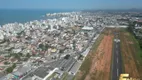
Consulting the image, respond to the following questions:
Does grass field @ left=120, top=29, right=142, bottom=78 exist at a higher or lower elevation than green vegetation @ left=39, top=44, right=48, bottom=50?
lower

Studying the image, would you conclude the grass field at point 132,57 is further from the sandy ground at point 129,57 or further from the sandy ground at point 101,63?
the sandy ground at point 101,63

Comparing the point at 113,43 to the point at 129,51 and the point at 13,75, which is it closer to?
the point at 129,51

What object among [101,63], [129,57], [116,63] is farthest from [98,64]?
[129,57]

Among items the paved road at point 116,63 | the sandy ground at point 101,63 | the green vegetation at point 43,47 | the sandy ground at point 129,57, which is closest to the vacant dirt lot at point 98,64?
the sandy ground at point 101,63

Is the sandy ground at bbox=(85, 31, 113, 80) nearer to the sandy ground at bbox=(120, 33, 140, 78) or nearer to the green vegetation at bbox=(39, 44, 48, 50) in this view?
the sandy ground at bbox=(120, 33, 140, 78)

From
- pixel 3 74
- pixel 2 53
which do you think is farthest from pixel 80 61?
pixel 2 53

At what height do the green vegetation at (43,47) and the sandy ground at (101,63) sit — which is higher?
the green vegetation at (43,47)

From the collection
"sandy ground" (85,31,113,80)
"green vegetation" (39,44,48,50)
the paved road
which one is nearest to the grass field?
the paved road
